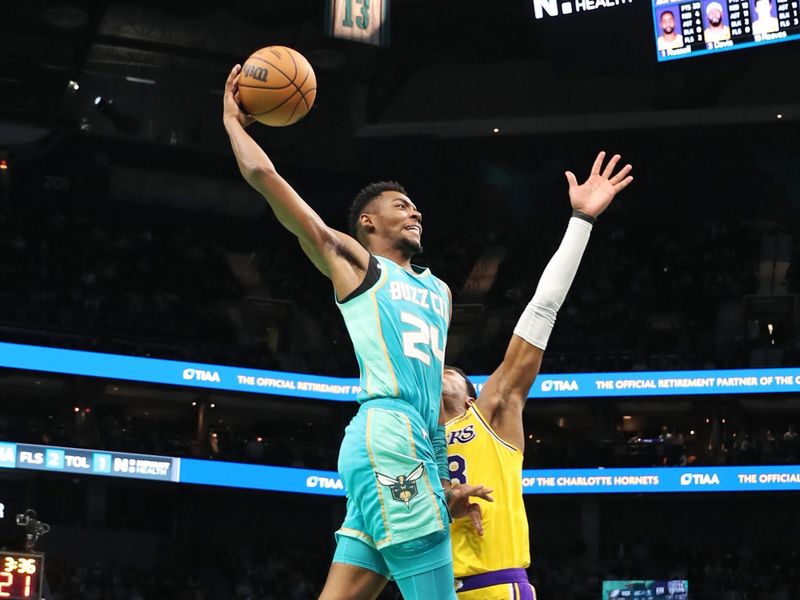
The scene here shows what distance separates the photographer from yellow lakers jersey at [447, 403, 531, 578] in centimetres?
559

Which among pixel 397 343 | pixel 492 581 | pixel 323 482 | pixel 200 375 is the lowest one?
pixel 492 581

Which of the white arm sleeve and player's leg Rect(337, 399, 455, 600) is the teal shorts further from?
the white arm sleeve

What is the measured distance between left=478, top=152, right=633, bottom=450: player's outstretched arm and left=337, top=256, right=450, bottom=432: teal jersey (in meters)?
0.76

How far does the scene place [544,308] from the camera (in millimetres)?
5324

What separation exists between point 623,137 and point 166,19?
13599 mm

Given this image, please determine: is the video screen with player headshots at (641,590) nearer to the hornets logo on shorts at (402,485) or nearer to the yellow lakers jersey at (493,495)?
the yellow lakers jersey at (493,495)

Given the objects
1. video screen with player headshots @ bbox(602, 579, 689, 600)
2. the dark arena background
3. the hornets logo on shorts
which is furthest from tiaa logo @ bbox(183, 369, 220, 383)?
the hornets logo on shorts

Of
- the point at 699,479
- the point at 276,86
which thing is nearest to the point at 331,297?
the point at 699,479

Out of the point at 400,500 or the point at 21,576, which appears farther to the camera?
the point at 21,576

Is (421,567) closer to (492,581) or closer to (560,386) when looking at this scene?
(492,581)

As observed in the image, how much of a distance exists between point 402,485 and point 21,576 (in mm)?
10941

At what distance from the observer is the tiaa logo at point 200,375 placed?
3116cm

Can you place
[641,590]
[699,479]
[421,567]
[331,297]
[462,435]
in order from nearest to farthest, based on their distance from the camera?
[421,567] < [462,435] < [641,590] < [699,479] < [331,297]

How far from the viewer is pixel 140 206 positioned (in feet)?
121
